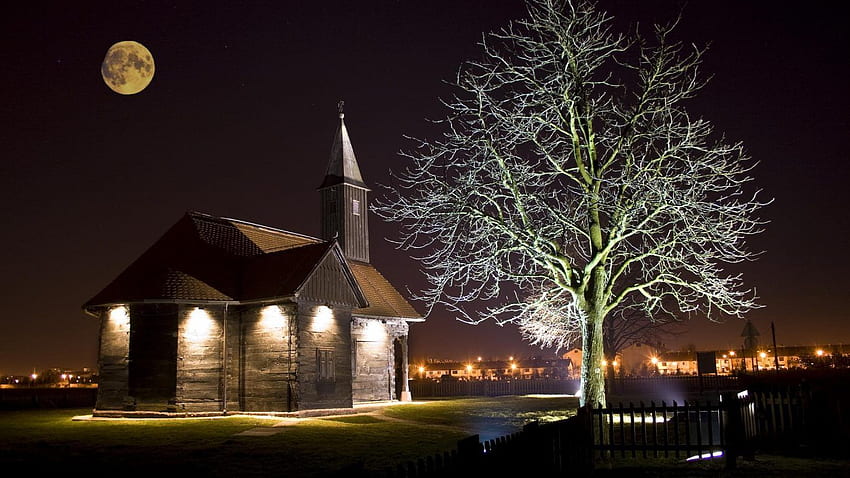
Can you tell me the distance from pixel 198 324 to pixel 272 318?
3.09 meters

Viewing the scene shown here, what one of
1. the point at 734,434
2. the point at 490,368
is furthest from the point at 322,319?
the point at 490,368

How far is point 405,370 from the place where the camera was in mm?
39875

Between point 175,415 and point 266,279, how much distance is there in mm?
6624

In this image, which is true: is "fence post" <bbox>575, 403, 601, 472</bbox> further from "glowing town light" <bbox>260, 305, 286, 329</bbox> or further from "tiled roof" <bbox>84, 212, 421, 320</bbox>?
"glowing town light" <bbox>260, 305, 286, 329</bbox>

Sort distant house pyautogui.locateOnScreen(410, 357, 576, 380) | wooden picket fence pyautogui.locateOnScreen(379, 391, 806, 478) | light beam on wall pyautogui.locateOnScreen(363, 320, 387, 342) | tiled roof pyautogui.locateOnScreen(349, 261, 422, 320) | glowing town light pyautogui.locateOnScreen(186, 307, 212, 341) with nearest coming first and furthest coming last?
wooden picket fence pyautogui.locateOnScreen(379, 391, 806, 478) < glowing town light pyautogui.locateOnScreen(186, 307, 212, 341) < light beam on wall pyautogui.locateOnScreen(363, 320, 387, 342) < tiled roof pyautogui.locateOnScreen(349, 261, 422, 320) < distant house pyautogui.locateOnScreen(410, 357, 576, 380)

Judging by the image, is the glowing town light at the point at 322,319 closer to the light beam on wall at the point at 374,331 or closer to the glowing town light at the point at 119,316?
the light beam on wall at the point at 374,331

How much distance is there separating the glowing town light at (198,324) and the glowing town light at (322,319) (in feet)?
14.5

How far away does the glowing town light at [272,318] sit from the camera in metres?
29.0

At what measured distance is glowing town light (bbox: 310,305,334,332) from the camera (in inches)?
1155

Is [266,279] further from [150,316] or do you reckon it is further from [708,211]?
[708,211]

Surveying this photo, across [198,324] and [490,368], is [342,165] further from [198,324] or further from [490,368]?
[490,368]

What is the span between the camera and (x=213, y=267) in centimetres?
3119

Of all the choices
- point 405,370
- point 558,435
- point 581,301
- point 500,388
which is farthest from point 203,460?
point 500,388

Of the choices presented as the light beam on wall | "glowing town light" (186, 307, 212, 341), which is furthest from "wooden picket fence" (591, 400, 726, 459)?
"glowing town light" (186, 307, 212, 341)
